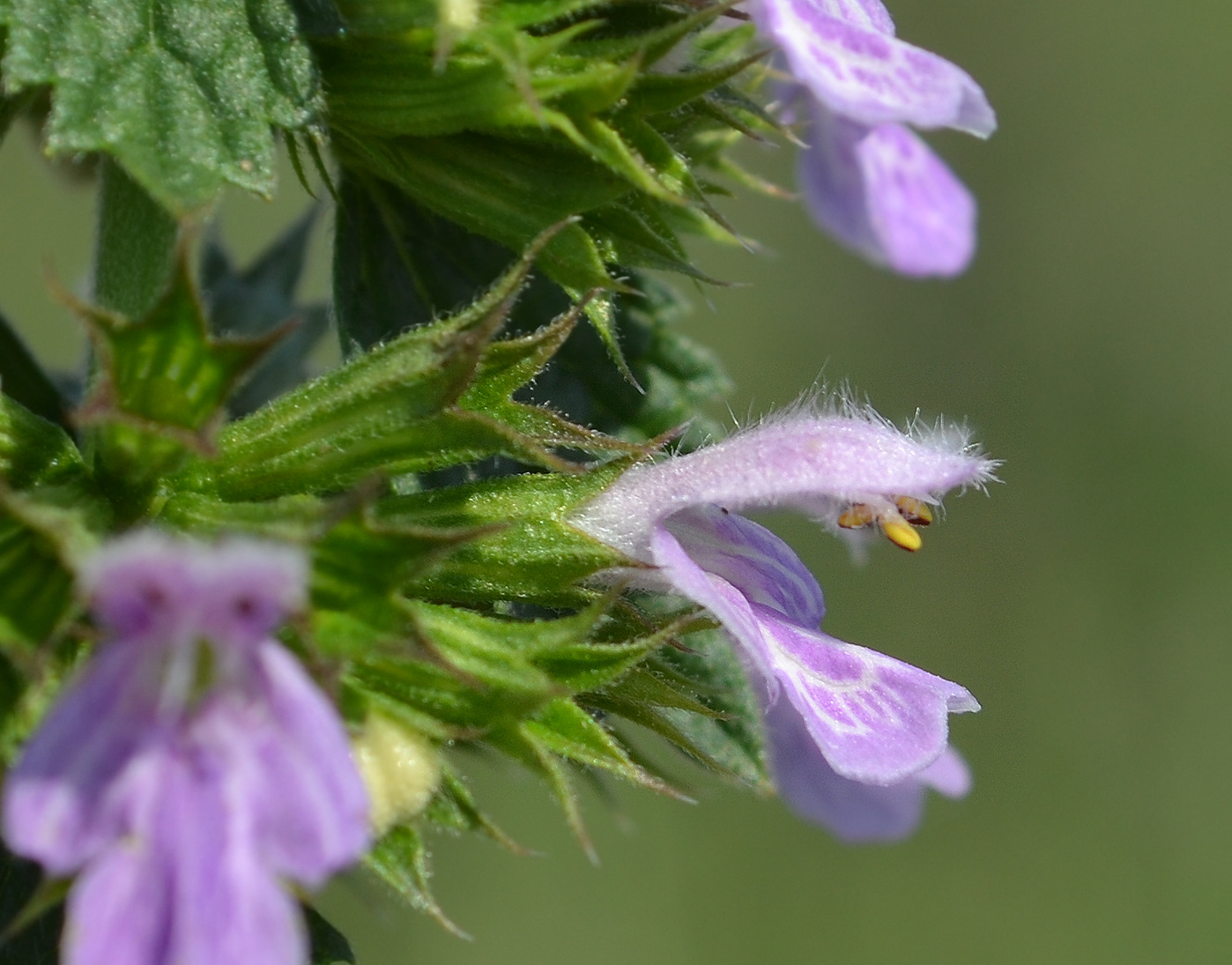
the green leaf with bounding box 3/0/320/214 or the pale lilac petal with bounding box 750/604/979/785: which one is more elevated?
the green leaf with bounding box 3/0/320/214

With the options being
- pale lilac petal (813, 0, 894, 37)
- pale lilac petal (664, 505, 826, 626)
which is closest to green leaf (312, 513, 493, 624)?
pale lilac petal (664, 505, 826, 626)

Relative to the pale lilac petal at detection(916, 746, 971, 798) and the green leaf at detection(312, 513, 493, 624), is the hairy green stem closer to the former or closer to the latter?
the green leaf at detection(312, 513, 493, 624)

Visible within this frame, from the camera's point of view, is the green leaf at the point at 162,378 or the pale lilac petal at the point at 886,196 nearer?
the green leaf at the point at 162,378

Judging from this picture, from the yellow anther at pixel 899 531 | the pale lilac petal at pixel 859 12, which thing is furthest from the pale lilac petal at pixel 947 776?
the pale lilac petal at pixel 859 12

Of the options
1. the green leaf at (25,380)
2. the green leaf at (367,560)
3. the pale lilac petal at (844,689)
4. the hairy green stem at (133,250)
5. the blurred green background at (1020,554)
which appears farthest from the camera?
the blurred green background at (1020,554)

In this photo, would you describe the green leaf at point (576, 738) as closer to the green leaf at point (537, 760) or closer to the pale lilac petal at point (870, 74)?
the green leaf at point (537, 760)

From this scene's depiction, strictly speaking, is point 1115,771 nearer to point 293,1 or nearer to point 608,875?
point 608,875

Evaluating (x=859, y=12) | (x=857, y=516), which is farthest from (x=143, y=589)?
(x=859, y=12)

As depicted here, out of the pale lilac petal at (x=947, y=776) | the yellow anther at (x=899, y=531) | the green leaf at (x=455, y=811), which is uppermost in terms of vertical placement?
the yellow anther at (x=899, y=531)
